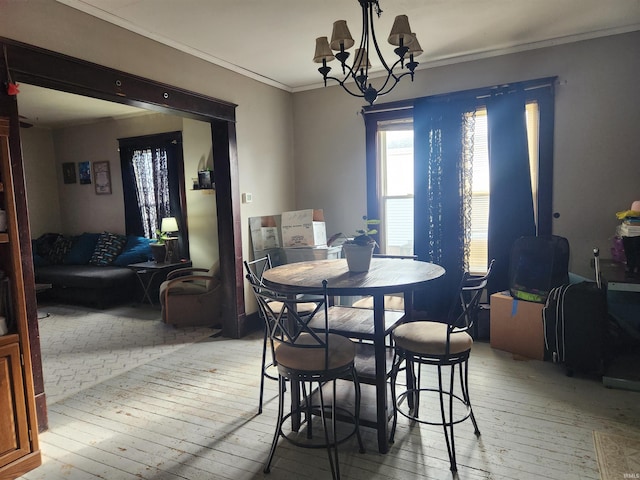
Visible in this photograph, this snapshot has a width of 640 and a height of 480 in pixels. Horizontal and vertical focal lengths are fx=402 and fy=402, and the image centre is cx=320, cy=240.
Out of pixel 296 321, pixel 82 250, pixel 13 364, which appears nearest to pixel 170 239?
pixel 82 250

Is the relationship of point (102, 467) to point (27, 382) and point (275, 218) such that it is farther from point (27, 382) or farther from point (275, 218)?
point (275, 218)

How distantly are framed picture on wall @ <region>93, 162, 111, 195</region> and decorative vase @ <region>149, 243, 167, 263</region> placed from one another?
178 centimetres

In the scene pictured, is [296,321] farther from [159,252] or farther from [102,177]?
[102,177]

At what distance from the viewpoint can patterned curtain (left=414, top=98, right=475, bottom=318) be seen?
12.9ft

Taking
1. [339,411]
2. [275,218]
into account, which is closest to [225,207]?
[275,218]

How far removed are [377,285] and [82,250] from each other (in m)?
5.74

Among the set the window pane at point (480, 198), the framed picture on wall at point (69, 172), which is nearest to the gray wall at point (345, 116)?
the window pane at point (480, 198)

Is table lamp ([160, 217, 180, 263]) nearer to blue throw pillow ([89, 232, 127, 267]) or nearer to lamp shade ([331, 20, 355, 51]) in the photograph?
blue throw pillow ([89, 232, 127, 267])

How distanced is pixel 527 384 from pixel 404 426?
109cm

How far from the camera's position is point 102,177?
6348 mm

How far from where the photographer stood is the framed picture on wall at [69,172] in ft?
21.8

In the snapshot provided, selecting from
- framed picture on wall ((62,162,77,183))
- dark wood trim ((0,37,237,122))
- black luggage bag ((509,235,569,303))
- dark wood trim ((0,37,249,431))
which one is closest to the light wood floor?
dark wood trim ((0,37,249,431))

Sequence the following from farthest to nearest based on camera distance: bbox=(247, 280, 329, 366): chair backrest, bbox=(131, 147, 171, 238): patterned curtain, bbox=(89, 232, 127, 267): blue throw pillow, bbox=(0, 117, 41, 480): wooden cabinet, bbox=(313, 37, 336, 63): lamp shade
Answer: bbox=(89, 232, 127, 267): blue throw pillow < bbox=(131, 147, 171, 238): patterned curtain < bbox=(313, 37, 336, 63): lamp shade < bbox=(0, 117, 41, 480): wooden cabinet < bbox=(247, 280, 329, 366): chair backrest

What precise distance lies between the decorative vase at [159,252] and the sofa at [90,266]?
0.51m
